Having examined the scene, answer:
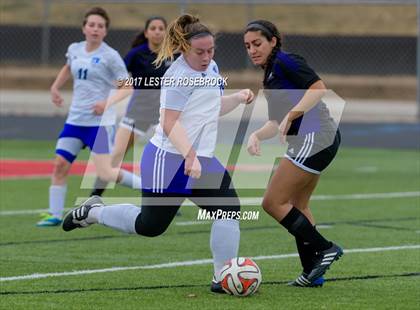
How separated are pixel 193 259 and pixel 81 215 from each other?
4.43 ft

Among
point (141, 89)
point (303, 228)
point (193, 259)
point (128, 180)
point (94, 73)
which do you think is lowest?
point (128, 180)

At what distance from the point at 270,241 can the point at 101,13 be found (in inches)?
129

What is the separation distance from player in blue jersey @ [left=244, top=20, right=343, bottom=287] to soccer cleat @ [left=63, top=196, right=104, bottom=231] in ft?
4.67

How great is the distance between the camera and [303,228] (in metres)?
7.98

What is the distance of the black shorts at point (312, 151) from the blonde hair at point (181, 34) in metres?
1.08

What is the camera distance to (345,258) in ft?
31.1

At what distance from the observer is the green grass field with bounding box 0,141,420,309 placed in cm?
748

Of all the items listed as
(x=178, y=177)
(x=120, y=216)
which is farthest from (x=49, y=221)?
(x=178, y=177)

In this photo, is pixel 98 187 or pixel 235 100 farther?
pixel 98 187

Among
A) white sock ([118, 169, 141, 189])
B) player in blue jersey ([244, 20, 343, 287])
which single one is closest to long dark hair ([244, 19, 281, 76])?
player in blue jersey ([244, 20, 343, 287])

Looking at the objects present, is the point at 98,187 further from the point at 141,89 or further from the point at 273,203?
the point at 273,203

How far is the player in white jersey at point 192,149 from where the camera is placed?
768 cm

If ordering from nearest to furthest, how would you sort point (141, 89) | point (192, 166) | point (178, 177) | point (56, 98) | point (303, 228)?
point (192, 166) < point (178, 177) < point (303, 228) < point (56, 98) < point (141, 89)

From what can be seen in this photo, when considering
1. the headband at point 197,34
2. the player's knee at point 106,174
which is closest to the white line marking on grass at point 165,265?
the headband at point 197,34
